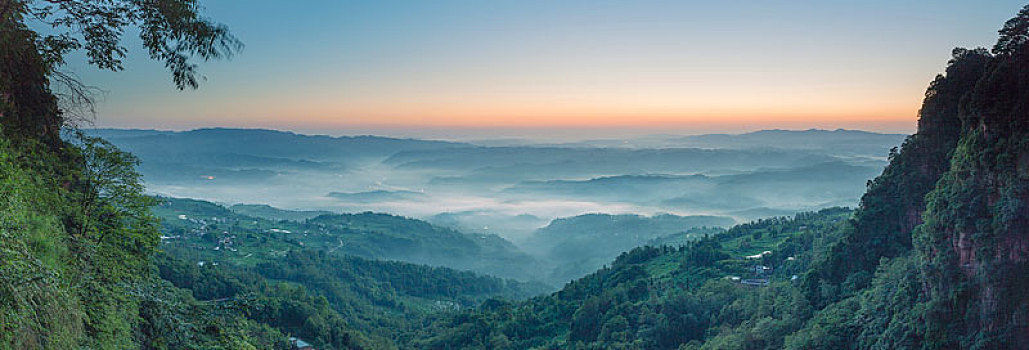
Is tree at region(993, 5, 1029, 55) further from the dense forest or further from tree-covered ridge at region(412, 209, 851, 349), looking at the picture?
tree-covered ridge at region(412, 209, 851, 349)

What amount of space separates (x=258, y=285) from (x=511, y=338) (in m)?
26.1

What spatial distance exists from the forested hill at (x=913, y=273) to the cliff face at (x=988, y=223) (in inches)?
1.5

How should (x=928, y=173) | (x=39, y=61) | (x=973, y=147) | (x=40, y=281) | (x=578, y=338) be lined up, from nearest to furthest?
1. (x=40, y=281)
2. (x=39, y=61)
3. (x=973, y=147)
4. (x=928, y=173)
5. (x=578, y=338)

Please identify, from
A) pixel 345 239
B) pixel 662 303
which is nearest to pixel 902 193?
pixel 662 303

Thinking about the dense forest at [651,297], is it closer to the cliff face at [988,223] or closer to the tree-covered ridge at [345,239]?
the cliff face at [988,223]

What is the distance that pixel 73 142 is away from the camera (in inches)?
549

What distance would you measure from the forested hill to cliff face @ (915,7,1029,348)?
0.12 ft

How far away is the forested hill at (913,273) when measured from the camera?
1870cm

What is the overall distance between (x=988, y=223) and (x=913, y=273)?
5739 mm

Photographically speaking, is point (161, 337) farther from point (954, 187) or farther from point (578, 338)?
point (578, 338)

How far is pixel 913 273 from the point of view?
2442 cm

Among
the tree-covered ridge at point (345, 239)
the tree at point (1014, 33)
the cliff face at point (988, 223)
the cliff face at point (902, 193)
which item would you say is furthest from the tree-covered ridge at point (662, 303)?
the tree-covered ridge at point (345, 239)

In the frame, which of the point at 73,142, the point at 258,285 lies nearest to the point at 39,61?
the point at 73,142

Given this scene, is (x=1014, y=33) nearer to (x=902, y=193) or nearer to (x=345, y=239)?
(x=902, y=193)
